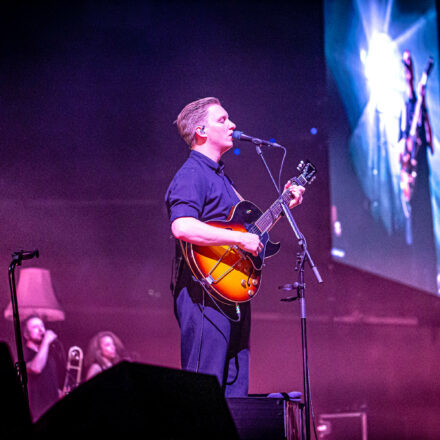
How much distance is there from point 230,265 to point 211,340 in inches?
13.3

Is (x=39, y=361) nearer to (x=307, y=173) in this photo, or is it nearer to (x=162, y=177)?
(x=162, y=177)

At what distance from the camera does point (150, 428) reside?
1423 mm

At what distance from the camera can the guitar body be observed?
2.58m

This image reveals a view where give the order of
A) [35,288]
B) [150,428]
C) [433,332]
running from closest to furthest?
[150,428]
[35,288]
[433,332]

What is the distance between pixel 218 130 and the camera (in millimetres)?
2938

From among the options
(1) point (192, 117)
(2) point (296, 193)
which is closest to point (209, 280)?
(2) point (296, 193)

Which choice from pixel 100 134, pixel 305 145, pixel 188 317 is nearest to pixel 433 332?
pixel 305 145

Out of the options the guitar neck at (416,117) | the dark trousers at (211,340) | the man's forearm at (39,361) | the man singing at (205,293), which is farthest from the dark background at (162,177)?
the dark trousers at (211,340)

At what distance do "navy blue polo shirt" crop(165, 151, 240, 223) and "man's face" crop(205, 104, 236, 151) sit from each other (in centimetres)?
11

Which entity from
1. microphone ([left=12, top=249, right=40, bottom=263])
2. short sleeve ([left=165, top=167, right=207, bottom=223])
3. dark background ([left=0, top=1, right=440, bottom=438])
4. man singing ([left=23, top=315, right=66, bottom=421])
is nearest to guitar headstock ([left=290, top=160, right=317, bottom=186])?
short sleeve ([left=165, top=167, right=207, bottom=223])

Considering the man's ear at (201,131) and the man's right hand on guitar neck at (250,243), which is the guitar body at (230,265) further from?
the man's ear at (201,131)

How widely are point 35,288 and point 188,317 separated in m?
3.05

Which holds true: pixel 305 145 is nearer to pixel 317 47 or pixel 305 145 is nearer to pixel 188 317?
pixel 317 47

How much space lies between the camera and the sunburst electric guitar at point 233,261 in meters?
2.58
